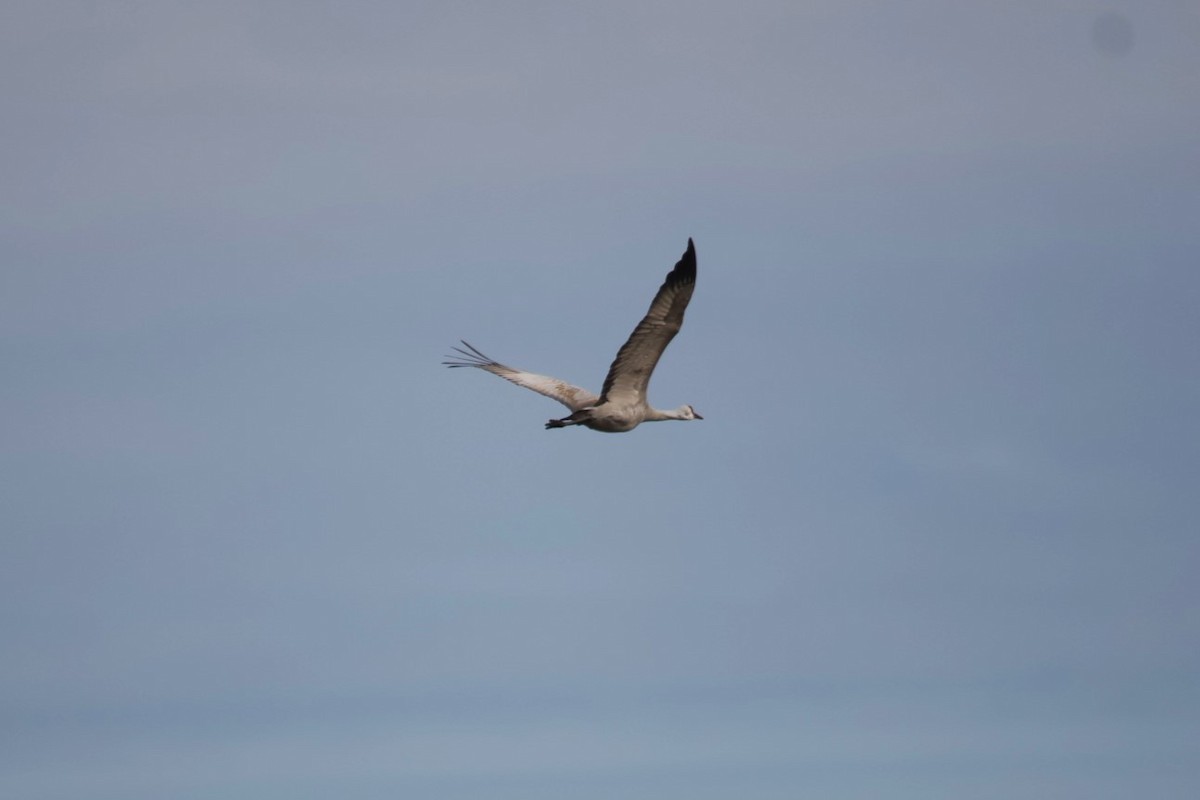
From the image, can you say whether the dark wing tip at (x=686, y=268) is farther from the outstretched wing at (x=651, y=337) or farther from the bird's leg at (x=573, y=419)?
the bird's leg at (x=573, y=419)

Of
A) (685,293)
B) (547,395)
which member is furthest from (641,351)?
(547,395)

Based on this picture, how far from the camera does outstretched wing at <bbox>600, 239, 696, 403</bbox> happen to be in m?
53.7

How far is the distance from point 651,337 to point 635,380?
2.54 metres

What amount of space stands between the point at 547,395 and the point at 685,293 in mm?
11453

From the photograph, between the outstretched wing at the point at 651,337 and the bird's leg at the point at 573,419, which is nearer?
the outstretched wing at the point at 651,337

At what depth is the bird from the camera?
53812 mm

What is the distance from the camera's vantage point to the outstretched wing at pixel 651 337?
5366 centimetres

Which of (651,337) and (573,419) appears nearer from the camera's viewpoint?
(651,337)

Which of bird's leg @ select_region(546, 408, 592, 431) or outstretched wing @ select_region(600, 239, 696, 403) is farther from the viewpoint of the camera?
bird's leg @ select_region(546, 408, 592, 431)

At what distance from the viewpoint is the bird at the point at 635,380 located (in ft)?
177

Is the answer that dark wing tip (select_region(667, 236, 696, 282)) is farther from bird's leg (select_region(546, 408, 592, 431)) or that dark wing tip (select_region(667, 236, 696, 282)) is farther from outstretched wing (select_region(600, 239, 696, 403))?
bird's leg (select_region(546, 408, 592, 431))

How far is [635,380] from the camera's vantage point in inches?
2264

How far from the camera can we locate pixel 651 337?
55.3 metres

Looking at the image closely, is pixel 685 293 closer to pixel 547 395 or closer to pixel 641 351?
pixel 641 351
